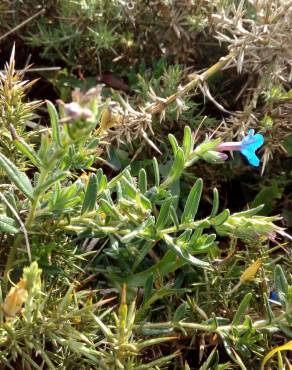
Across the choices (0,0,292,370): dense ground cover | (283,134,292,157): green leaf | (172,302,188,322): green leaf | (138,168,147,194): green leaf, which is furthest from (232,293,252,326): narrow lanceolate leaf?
(283,134,292,157): green leaf

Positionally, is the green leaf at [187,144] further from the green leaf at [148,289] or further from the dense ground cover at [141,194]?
the green leaf at [148,289]

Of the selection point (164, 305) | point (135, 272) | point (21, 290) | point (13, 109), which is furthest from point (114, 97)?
point (21, 290)

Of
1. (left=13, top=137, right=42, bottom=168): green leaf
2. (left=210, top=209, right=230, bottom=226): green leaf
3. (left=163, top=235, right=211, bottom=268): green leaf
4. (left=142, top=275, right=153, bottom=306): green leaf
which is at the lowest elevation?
(left=142, top=275, right=153, bottom=306): green leaf

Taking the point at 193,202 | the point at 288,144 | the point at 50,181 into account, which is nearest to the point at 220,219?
the point at 193,202

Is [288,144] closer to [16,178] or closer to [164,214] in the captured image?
[164,214]

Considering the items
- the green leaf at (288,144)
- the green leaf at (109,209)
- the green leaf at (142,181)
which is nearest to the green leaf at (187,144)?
the green leaf at (142,181)

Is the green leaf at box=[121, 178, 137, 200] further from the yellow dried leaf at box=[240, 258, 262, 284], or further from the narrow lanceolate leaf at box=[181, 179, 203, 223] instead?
the yellow dried leaf at box=[240, 258, 262, 284]
